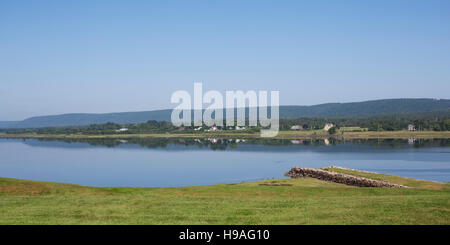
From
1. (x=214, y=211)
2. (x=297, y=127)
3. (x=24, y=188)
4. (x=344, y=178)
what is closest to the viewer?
(x=214, y=211)

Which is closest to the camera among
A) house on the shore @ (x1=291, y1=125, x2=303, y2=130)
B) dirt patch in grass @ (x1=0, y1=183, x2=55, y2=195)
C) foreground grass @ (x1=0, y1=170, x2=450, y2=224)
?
foreground grass @ (x1=0, y1=170, x2=450, y2=224)

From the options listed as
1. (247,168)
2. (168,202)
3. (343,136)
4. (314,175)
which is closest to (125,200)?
(168,202)

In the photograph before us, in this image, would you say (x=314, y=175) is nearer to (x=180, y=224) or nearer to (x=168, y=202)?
(x=168, y=202)

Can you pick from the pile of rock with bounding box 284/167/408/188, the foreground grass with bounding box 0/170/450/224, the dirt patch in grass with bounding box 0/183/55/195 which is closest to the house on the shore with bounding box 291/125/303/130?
the pile of rock with bounding box 284/167/408/188

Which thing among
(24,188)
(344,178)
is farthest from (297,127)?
(24,188)

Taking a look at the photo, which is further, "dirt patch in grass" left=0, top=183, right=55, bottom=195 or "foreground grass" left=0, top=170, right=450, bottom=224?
"dirt patch in grass" left=0, top=183, right=55, bottom=195

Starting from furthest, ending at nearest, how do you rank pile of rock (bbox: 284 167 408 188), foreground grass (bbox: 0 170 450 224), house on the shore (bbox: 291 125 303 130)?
house on the shore (bbox: 291 125 303 130)
pile of rock (bbox: 284 167 408 188)
foreground grass (bbox: 0 170 450 224)

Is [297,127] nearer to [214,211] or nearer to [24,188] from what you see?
[24,188]

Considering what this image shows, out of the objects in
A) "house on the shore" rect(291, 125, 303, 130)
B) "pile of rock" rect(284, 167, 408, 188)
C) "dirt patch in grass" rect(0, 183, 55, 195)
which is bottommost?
"pile of rock" rect(284, 167, 408, 188)

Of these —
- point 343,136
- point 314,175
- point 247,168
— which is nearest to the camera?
point 314,175

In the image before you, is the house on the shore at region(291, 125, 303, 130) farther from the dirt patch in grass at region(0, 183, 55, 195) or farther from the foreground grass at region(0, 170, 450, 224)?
the foreground grass at region(0, 170, 450, 224)

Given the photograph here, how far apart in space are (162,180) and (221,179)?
19.4 ft

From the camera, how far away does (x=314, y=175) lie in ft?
131
